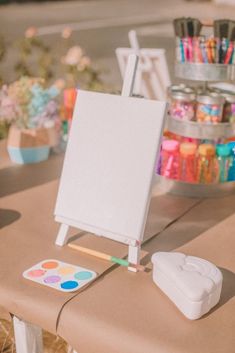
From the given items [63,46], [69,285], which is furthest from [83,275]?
[63,46]

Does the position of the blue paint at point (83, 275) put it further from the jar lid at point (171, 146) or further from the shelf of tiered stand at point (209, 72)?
the shelf of tiered stand at point (209, 72)

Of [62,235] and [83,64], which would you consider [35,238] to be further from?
[83,64]

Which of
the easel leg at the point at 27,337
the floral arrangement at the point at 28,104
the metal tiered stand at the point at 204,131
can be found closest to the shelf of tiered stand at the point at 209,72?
the metal tiered stand at the point at 204,131

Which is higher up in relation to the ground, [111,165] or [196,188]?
[111,165]

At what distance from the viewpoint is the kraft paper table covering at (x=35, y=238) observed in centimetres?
89

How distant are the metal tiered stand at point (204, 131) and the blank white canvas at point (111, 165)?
39cm

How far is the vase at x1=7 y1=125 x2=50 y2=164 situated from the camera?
1.54 metres

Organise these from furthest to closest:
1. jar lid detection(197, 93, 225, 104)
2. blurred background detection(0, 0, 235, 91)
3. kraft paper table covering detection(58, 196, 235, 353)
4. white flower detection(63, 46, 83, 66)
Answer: blurred background detection(0, 0, 235, 91) → white flower detection(63, 46, 83, 66) → jar lid detection(197, 93, 225, 104) → kraft paper table covering detection(58, 196, 235, 353)

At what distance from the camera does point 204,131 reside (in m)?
1.37

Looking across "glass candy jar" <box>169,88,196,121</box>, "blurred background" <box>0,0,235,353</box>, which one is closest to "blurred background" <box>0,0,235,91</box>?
"blurred background" <box>0,0,235,353</box>

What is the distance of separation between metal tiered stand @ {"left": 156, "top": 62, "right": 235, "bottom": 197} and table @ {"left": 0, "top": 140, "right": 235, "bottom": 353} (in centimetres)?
3

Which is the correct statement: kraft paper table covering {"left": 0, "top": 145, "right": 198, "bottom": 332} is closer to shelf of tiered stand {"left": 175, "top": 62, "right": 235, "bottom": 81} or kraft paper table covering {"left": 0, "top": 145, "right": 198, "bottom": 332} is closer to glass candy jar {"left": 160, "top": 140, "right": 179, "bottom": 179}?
glass candy jar {"left": 160, "top": 140, "right": 179, "bottom": 179}

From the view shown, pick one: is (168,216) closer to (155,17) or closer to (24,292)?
(24,292)

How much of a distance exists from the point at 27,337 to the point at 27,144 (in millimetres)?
735
